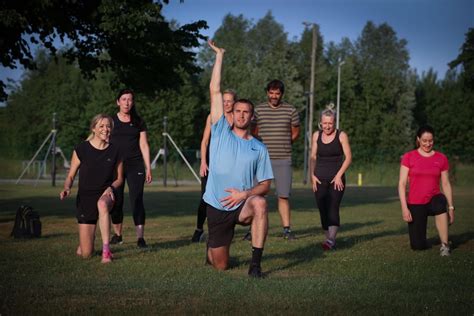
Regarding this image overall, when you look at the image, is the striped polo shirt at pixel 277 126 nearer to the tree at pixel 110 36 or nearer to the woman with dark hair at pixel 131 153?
the woman with dark hair at pixel 131 153

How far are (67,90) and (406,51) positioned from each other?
42854mm

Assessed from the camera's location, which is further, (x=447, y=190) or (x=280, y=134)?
(x=280, y=134)

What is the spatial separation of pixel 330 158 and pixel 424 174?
1.48 m

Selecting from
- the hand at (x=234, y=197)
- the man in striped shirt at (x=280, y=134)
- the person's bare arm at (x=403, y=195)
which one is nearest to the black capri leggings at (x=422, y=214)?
the person's bare arm at (x=403, y=195)

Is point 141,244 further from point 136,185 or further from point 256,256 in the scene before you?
point 256,256

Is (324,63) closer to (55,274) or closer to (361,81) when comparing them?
(361,81)

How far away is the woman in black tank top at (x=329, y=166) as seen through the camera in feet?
37.9

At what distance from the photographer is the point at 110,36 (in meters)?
16.3

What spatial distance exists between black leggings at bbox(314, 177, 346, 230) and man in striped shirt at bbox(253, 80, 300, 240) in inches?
38.0

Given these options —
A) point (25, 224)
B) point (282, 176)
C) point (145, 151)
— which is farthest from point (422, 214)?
point (25, 224)

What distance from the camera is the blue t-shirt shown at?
8.36 meters

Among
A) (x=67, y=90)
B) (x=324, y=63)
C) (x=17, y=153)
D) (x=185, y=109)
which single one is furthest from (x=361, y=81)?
(x=17, y=153)

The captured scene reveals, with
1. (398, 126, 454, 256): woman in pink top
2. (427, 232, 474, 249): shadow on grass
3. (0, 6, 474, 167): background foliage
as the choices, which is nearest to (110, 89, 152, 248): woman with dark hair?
(398, 126, 454, 256): woman in pink top

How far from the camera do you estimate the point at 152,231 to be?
1437 centimetres
